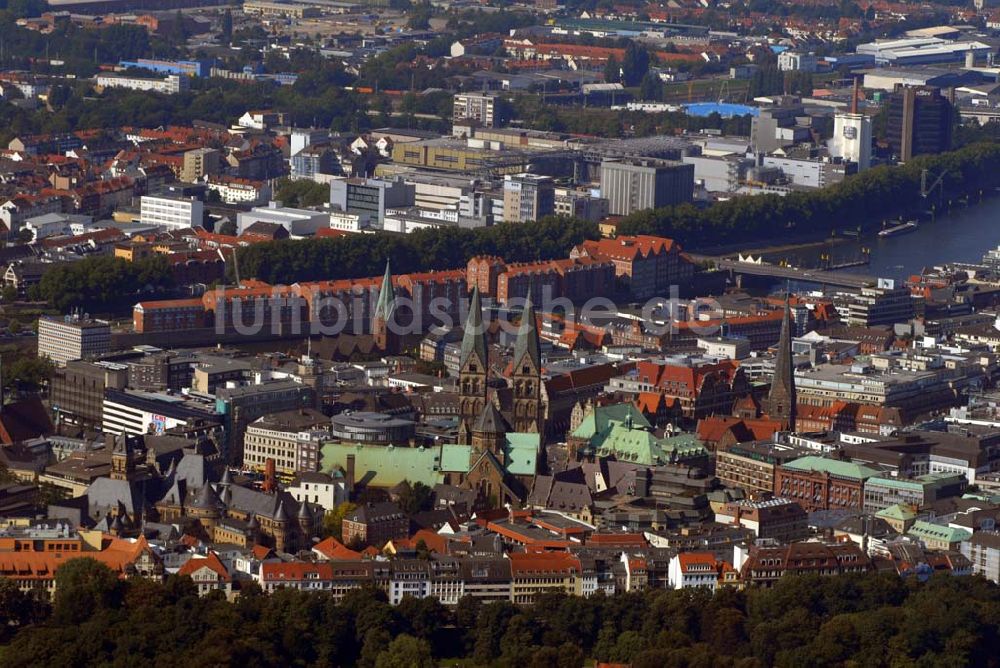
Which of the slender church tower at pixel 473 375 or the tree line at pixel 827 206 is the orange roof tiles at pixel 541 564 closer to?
the slender church tower at pixel 473 375

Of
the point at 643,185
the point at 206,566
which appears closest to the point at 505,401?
the point at 206,566

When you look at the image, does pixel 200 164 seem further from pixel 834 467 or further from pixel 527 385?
pixel 834 467

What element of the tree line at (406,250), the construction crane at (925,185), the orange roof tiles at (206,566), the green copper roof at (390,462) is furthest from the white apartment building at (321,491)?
the construction crane at (925,185)

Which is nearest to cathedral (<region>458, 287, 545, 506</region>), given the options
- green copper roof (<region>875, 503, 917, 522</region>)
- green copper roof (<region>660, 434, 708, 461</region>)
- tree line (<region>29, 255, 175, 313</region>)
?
green copper roof (<region>660, 434, 708, 461</region>)

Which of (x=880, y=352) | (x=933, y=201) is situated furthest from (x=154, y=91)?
(x=880, y=352)

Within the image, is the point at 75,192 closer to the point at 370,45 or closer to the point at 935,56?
the point at 370,45

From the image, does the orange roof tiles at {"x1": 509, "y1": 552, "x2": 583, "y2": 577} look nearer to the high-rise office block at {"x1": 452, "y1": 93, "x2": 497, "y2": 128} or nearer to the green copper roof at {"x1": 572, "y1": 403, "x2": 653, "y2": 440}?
the green copper roof at {"x1": 572, "y1": 403, "x2": 653, "y2": 440}
